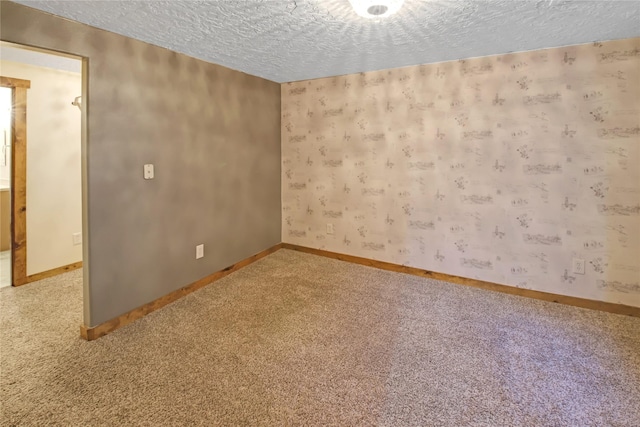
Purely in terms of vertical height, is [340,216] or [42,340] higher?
[340,216]

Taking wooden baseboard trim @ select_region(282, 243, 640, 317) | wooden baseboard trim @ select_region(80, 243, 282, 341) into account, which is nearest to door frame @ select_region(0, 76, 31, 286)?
wooden baseboard trim @ select_region(80, 243, 282, 341)

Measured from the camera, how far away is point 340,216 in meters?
3.85

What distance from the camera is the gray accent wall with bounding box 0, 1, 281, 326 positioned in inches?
84.5

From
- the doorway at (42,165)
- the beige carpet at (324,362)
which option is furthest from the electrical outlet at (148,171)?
the doorway at (42,165)

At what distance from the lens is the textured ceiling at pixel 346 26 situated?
1856 millimetres

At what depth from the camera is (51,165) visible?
3.32 meters

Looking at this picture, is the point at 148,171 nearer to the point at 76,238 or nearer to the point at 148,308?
the point at 148,308

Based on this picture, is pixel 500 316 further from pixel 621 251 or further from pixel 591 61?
pixel 591 61

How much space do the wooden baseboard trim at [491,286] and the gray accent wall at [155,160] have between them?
1.14 meters

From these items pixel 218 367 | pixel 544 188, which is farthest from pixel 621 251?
pixel 218 367

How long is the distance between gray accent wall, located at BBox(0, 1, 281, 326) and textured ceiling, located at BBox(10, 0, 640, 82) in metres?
0.15

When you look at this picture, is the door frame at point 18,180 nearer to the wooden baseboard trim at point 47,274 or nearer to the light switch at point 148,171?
the wooden baseboard trim at point 47,274

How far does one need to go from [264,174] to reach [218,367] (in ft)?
7.97

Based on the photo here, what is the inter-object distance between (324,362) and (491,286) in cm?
195
